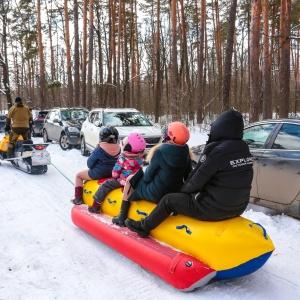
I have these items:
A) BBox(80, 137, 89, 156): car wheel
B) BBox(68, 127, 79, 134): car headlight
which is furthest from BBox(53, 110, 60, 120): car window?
BBox(80, 137, 89, 156): car wheel

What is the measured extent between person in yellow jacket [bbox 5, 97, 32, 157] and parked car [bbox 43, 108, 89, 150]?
157 inches

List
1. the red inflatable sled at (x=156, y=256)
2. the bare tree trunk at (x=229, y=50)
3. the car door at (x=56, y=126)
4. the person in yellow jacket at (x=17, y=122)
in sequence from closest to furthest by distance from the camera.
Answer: the red inflatable sled at (x=156, y=256) → the person in yellow jacket at (x=17, y=122) → the bare tree trunk at (x=229, y=50) → the car door at (x=56, y=126)

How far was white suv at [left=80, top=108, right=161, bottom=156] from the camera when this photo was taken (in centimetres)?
1309

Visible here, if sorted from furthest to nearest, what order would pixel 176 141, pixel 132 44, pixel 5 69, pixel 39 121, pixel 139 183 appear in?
pixel 132 44
pixel 5 69
pixel 39 121
pixel 139 183
pixel 176 141

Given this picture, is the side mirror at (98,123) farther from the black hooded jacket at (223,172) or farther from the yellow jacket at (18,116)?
the black hooded jacket at (223,172)

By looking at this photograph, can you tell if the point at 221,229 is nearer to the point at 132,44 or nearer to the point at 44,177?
the point at 44,177

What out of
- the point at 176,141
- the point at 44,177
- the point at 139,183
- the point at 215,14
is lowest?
the point at 44,177

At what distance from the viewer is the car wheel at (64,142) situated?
15575mm

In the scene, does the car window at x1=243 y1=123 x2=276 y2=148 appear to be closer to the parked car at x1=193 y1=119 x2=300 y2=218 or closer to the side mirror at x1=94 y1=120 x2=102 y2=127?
the parked car at x1=193 y1=119 x2=300 y2=218

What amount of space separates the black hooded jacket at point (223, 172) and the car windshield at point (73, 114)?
13.3 m

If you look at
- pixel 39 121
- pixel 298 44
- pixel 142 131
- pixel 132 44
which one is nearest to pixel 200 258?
pixel 142 131

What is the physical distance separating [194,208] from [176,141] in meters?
0.79

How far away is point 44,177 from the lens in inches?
401

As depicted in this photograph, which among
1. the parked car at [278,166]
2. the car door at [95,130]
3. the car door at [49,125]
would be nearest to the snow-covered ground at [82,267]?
the parked car at [278,166]
